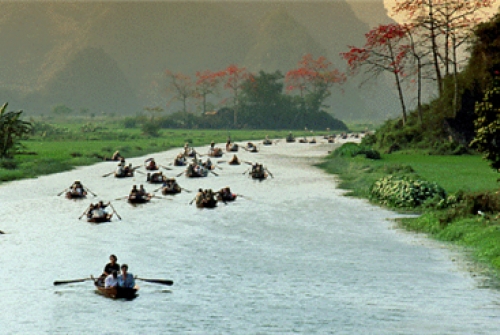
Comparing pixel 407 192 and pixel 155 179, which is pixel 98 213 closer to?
pixel 407 192

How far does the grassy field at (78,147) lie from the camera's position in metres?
63.8

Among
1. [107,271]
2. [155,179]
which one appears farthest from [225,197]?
[107,271]

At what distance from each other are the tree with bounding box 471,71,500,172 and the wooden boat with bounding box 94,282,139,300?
611 inches

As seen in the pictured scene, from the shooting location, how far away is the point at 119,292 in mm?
25094

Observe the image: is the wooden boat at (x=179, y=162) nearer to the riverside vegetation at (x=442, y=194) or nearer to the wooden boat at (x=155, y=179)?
the riverside vegetation at (x=442, y=194)

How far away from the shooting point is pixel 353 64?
8219cm

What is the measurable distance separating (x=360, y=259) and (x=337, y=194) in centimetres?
1975

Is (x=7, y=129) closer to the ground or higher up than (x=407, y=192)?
higher up

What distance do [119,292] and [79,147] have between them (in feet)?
221

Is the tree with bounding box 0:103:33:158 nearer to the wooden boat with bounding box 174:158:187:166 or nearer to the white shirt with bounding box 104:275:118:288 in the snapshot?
the wooden boat with bounding box 174:158:187:166

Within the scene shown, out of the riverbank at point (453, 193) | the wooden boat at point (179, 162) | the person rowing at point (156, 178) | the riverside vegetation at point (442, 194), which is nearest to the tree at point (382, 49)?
the riverbank at point (453, 193)

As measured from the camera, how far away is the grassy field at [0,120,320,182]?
2510 inches

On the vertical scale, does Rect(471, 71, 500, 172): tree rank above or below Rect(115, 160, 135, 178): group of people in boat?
above

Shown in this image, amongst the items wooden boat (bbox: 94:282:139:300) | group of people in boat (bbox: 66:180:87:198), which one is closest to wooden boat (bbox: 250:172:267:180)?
group of people in boat (bbox: 66:180:87:198)
